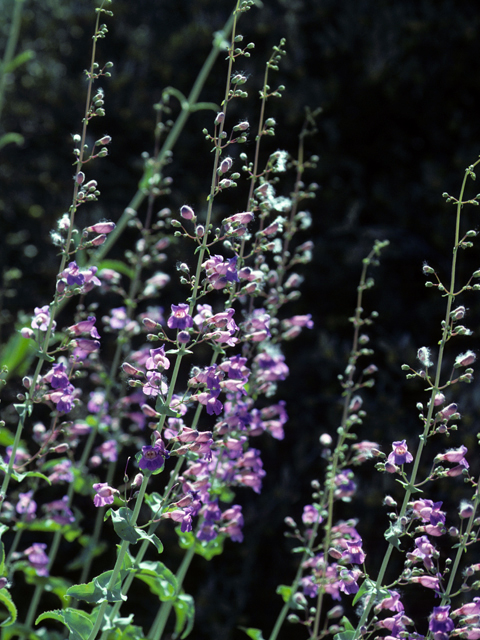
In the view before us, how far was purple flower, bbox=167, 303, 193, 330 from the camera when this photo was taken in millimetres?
1848

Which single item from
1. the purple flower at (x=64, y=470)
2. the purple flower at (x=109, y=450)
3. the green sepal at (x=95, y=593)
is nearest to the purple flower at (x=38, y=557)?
the purple flower at (x=64, y=470)

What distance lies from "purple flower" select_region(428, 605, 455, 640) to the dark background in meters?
2.27

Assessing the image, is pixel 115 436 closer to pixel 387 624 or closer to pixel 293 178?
pixel 387 624

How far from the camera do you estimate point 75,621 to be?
197 cm

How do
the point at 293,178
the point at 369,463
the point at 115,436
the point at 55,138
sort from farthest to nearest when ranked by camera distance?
the point at 55,138 → the point at 293,178 → the point at 369,463 → the point at 115,436

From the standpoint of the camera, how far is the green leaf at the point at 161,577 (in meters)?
2.14

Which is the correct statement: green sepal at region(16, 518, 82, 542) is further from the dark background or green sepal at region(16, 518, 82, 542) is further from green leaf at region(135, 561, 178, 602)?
the dark background

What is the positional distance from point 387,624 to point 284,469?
2.31 metres

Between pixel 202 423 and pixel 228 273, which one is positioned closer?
pixel 228 273

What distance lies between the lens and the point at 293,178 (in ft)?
15.4

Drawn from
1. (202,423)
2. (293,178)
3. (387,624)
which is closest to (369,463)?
(202,423)

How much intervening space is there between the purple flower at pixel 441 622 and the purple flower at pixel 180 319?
0.94 m

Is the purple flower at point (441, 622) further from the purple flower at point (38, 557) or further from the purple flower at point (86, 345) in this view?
the purple flower at point (38, 557)

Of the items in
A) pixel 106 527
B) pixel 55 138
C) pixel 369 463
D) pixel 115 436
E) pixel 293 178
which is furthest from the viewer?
pixel 55 138
